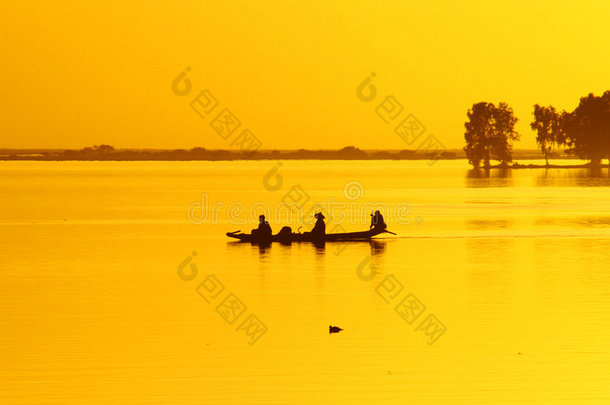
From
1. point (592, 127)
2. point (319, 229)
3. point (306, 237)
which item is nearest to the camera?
point (319, 229)

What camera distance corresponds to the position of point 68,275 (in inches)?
1403

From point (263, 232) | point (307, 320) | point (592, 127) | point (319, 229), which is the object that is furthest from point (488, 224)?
point (592, 127)

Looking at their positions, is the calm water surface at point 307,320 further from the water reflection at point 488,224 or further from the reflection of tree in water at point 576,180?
the reflection of tree in water at point 576,180

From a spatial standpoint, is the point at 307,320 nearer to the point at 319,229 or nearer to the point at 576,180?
the point at 319,229

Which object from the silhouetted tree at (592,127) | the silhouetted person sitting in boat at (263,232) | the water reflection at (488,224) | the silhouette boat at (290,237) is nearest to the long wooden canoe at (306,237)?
the silhouette boat at (290,237)

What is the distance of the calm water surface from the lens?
18672 mm

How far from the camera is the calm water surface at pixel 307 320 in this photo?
18672 millimetres

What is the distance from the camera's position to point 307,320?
25.7 metres

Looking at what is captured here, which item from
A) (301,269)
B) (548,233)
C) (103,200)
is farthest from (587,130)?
(301,269)

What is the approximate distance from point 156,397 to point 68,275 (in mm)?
18481

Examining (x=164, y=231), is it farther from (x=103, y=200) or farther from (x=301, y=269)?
(x=103, y=200)

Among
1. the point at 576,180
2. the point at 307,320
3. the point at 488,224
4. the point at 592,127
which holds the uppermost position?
the point at 592,127

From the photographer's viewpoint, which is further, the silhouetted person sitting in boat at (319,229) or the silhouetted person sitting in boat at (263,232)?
the silhouetted person sitting in boat at (319,229)

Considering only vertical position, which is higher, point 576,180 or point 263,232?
point 263,232
